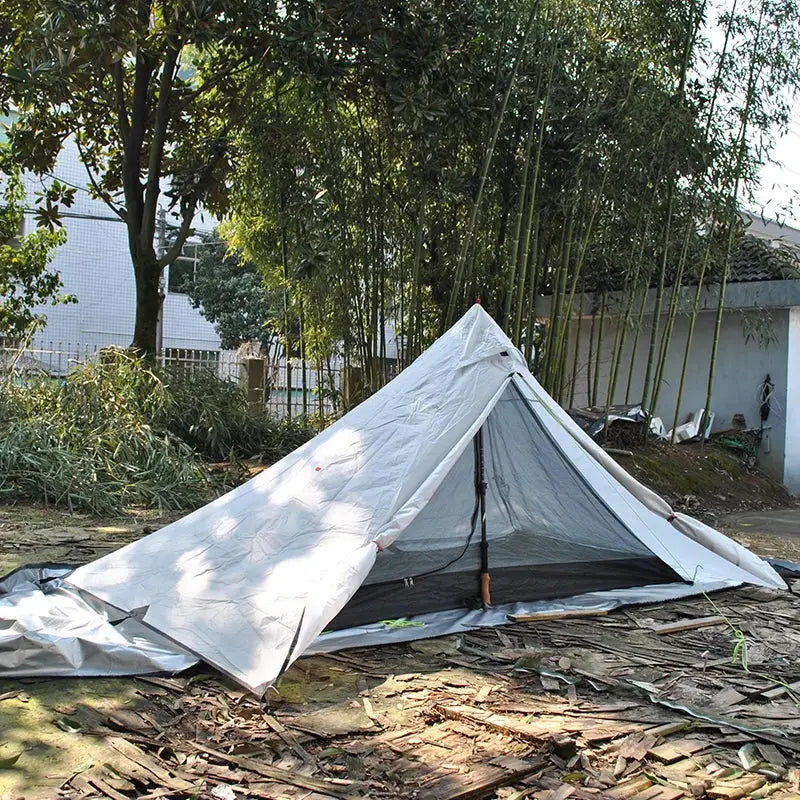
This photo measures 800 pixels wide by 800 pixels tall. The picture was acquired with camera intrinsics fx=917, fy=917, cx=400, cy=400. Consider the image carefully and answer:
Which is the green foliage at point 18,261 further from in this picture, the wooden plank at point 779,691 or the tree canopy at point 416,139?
the wooden plank at point 779,691

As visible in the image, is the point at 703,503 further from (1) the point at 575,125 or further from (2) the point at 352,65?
(2) the point at 352,65

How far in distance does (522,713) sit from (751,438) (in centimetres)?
900

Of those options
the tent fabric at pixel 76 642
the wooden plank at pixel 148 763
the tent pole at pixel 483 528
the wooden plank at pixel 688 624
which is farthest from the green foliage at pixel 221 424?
the wooden plank at pixel 148 763

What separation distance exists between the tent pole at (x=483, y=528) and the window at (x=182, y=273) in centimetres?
1759

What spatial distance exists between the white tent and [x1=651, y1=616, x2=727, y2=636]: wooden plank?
13.7 inches

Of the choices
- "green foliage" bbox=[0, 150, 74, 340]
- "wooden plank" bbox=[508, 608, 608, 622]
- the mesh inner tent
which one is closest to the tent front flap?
the mesh inner tent

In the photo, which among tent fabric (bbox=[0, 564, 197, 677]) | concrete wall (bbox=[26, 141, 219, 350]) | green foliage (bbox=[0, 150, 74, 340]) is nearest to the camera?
tent fabric (bbox=[0, 564, 197, 677])

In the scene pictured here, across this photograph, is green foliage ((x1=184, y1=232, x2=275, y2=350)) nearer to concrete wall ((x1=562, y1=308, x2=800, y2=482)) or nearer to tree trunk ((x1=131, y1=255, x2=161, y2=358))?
concrete wall ((x1=562, y1=308, x2=800, y2=482))

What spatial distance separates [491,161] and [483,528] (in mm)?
4784

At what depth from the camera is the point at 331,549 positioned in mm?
3715

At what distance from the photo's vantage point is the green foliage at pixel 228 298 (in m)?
20.7

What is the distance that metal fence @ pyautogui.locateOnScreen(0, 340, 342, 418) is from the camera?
8672 millimetres

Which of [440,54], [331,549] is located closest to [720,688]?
[331,549]

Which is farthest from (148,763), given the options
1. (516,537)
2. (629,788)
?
(516,537)
